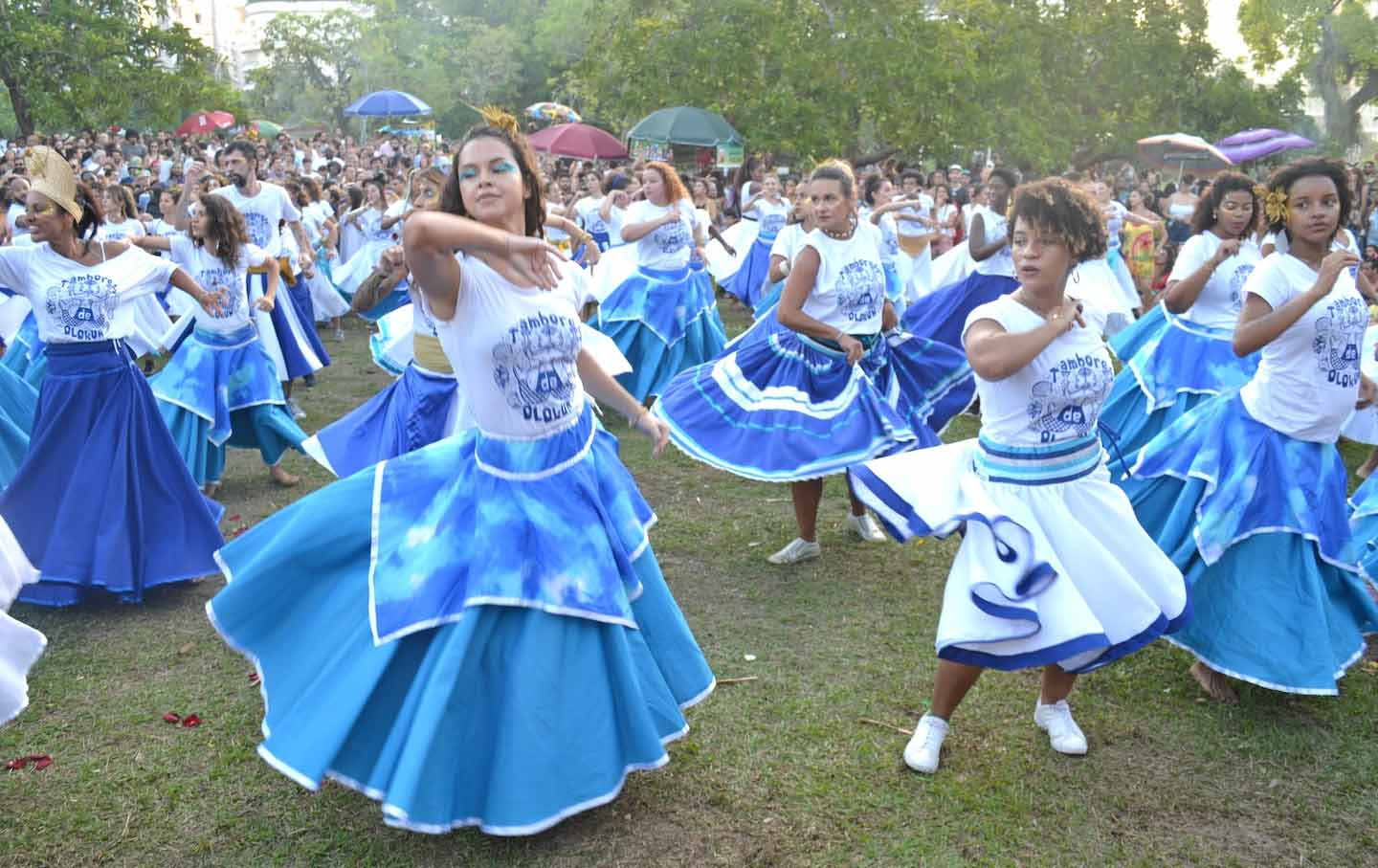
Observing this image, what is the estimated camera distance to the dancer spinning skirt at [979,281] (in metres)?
9.75

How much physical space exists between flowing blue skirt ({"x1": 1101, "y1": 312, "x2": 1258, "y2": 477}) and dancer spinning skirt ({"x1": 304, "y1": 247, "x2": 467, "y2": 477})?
3761 millimetres

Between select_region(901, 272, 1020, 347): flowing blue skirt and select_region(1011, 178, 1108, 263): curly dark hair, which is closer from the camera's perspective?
select_region(1011, 178, 1108, 263): curly dark hair

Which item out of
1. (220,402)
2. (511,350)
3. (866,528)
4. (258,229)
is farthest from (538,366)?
(258,229)

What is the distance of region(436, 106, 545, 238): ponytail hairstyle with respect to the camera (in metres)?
3.83

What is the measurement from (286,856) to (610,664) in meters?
1.21

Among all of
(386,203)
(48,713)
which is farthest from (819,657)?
(386,203)

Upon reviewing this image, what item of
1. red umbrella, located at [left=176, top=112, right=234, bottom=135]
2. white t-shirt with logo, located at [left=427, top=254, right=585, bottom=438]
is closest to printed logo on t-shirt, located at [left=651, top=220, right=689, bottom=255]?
white t-shirt with logo, located at [left=427, top=254, right=585, bottom=438]

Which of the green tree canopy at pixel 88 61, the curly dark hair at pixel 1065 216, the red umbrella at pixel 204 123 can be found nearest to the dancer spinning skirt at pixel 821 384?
the curly dark hair at pixel 1065 216

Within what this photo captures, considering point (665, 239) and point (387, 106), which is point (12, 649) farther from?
point (387, 106)

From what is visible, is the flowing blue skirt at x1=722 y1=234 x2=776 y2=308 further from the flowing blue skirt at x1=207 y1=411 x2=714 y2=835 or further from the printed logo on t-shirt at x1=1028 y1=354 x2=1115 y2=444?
the flowing blue skirt at x1=207 y1=411 x2=714 y2=835

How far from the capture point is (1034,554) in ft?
13.0

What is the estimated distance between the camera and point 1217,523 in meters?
4.70

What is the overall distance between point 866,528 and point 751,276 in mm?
7711

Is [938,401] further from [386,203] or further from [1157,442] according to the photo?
[386,203]
